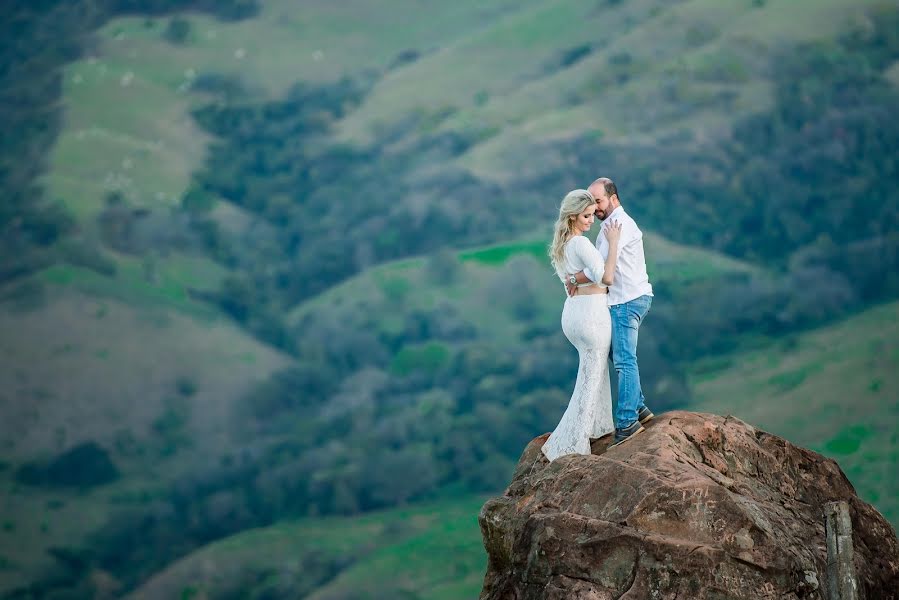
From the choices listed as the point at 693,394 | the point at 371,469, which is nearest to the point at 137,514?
the point at 371,469

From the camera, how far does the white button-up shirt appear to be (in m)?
15.5

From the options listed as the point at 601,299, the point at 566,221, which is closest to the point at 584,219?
the point at 566,221

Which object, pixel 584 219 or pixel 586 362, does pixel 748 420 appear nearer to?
pixel 586 362

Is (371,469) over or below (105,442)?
below

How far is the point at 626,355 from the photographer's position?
1558 centimetres

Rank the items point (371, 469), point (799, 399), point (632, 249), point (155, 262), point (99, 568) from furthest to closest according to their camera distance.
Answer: point (155, 262) < point (371, 469) < point (99, 568) < point (799, 399) < point (632, 249)

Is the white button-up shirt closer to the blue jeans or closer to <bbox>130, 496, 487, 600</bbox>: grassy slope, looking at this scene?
the blue jeans

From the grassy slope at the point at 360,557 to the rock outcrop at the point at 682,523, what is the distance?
230ft

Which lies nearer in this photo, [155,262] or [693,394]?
[693,394]

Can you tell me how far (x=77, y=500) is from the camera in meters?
101

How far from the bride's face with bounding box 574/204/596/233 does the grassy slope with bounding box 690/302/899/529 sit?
62.2m

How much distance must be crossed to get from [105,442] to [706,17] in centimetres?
6953

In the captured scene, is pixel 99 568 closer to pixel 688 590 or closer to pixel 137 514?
pixel 137 514

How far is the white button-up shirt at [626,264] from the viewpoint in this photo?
50.8 ft
